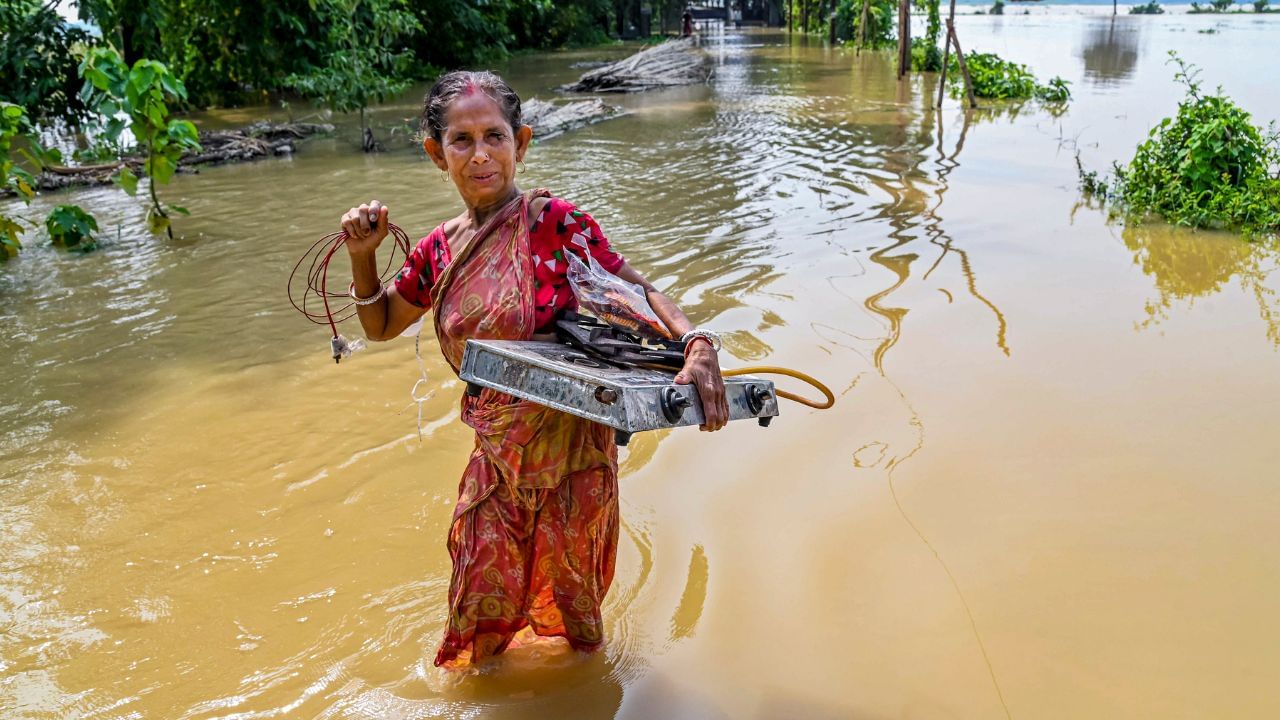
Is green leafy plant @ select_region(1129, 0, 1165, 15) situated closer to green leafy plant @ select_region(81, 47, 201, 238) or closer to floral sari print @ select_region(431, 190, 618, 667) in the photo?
green leafy plant @ select_region(81, 47, 201, 238)

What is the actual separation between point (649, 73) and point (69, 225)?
12.0 m

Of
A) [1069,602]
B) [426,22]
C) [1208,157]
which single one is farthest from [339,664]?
[426,22]

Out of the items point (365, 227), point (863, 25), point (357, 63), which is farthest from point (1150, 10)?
point (365, 227)

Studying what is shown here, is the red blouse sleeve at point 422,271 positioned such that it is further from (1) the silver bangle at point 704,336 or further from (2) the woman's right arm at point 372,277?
(1) the silver bangle at point 704,336

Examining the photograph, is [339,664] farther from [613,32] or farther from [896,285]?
[613,32]

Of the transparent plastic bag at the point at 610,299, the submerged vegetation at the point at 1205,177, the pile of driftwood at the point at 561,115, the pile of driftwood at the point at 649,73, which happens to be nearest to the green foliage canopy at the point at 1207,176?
the submerged vegetation at the point at 1205,177

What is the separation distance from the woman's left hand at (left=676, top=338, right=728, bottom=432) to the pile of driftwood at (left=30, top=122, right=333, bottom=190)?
24.5ft

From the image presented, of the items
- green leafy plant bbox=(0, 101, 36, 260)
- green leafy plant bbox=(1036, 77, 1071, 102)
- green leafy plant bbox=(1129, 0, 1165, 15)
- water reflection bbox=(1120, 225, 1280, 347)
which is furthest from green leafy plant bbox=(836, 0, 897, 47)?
green leafy plant bbox=(1129, 0, 1165, 15)

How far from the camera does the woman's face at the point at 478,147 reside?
186cm

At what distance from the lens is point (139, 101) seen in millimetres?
5711

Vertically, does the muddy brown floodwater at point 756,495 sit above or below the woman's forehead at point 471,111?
below

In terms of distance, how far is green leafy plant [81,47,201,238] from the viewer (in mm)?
5535

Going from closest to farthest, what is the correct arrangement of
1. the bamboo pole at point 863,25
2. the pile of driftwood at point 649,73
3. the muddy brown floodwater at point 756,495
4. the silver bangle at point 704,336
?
the silver bangle at point 704,336
the muddy brown floodwater at point 756,495
the pile of driftwood at point 649,73
the bamboo pole at point 863,25

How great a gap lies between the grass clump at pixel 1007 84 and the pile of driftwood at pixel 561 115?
5339mm
